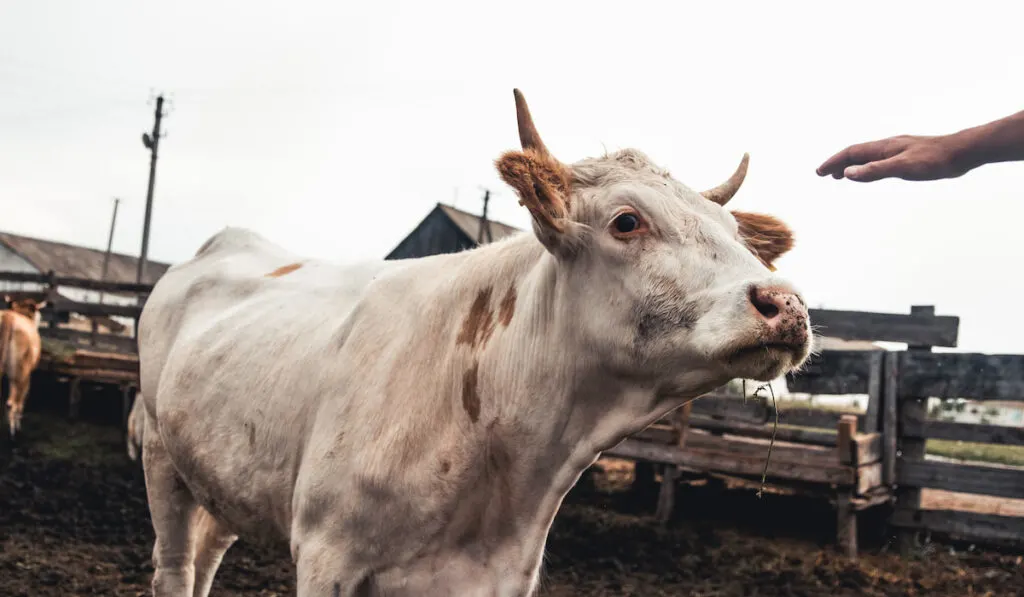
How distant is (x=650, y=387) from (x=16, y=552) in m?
6.28

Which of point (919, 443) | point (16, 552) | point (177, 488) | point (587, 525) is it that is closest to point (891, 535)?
point (919, 443)

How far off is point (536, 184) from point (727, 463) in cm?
649

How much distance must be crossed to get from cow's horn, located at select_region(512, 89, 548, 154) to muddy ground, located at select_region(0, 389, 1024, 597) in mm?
4318

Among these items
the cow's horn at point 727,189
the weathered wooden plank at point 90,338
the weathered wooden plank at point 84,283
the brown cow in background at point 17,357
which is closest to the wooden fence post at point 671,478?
the cow's horn at point 727,189

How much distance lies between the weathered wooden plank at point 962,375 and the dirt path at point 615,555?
1438 millimetres

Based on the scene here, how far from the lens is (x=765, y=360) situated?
6.26 ft

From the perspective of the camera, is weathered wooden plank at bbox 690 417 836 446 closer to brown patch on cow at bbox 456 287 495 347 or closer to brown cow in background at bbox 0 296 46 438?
brown patch on cow at bbox 456 287 495 347

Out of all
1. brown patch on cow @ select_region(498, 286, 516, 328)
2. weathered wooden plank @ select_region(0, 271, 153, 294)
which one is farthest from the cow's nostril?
weathered wooden plank @ select_region(0, 271, 153, 294)

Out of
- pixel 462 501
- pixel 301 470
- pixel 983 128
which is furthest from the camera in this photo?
pixel 301 470

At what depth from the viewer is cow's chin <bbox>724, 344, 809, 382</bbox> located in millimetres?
1891

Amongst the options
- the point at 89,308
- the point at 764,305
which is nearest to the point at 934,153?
the point at 764,305

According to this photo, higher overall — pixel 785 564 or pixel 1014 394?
pixel 1014 394

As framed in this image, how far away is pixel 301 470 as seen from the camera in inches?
107

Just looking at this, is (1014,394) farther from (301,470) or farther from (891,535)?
(301,470)
